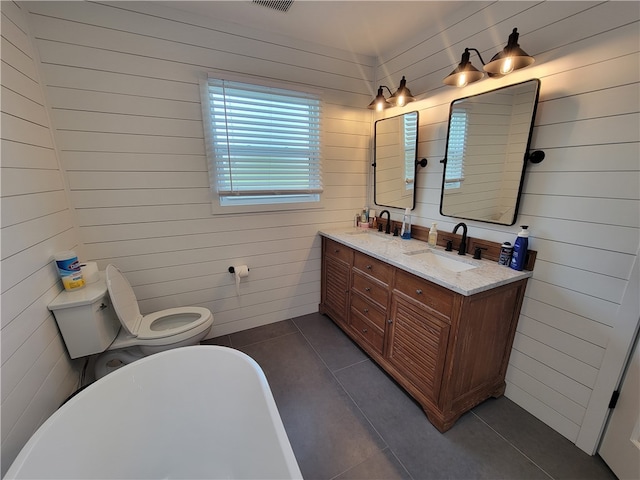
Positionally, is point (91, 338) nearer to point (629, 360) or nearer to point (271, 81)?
point (271, 81)

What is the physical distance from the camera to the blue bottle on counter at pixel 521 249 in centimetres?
149

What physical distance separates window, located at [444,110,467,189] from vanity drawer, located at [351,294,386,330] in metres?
1.07

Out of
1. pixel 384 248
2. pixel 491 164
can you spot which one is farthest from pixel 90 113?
pixel 491 164

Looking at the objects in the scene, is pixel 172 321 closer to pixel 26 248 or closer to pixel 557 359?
pixel 26 248

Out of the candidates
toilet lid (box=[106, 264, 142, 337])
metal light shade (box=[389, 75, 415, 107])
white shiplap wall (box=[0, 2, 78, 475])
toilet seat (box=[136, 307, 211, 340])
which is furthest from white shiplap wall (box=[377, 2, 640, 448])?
white shiplap wall (box=[0, 2, 78, 475])

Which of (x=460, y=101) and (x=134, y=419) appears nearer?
(x=134, y=419)

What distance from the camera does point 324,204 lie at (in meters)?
2.55

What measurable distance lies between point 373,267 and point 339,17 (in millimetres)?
1809

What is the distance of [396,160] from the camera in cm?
234

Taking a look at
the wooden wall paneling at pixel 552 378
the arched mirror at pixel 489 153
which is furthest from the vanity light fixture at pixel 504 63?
the wooden wall paneling at pixel 552 378

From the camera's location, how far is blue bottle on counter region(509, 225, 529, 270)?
149cm

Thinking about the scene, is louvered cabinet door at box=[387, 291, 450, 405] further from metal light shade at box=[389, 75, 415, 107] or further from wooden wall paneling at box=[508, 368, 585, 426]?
metal light shade at box=[389, 75, 415, 107]

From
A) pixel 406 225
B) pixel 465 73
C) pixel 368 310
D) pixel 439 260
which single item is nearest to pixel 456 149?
pixel 465 73

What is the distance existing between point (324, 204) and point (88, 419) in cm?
209
